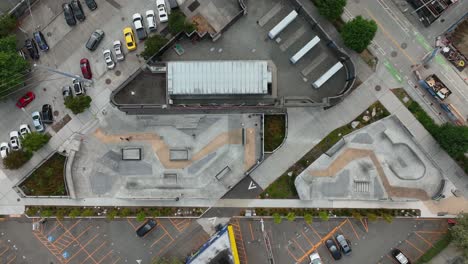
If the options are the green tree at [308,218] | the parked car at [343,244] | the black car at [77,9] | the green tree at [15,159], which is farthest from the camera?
the black car at [77,9]

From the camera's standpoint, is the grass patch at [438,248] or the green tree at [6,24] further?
the grass patch at [438,248]

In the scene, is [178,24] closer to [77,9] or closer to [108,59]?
[108,59]

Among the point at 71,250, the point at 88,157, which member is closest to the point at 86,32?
the point at 88,157

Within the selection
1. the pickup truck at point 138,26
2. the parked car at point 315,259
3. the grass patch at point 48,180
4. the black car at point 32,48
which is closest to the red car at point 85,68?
the black car at point 32,48

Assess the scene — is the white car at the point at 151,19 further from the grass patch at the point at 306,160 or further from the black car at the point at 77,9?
the grass patch at the point at 306,160

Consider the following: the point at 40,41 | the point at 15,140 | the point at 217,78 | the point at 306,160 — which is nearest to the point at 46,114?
the point at 15,140

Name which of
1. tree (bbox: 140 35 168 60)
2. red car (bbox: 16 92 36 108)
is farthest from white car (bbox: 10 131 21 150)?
tree (bbox: 140 35 168 60)
